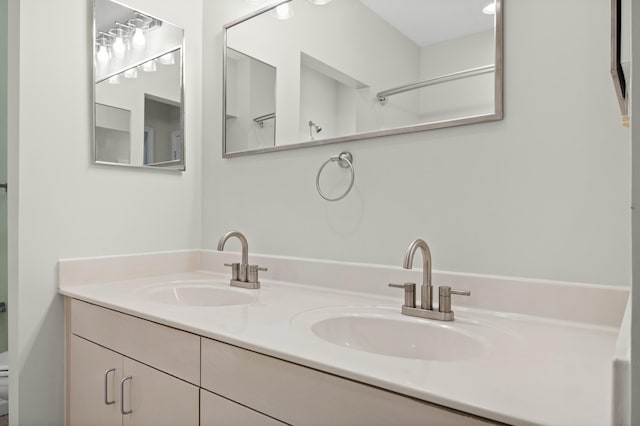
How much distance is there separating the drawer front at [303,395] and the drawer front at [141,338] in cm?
6

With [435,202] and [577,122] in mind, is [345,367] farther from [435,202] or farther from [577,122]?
[577,122]

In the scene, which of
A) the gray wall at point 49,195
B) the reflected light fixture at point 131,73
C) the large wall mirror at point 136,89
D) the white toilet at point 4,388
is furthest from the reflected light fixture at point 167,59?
the white toilet at point 4,388

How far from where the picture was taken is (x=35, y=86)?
4.65ft

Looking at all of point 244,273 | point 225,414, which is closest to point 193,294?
point 244,273

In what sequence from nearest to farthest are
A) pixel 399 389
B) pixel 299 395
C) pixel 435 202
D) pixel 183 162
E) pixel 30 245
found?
pixel 399 389, pixel 299 395, pixel 435 202, pixel 30 245, pixel 183 162

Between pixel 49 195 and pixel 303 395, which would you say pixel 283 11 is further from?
pixel 303 395

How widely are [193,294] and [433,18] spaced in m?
1.32

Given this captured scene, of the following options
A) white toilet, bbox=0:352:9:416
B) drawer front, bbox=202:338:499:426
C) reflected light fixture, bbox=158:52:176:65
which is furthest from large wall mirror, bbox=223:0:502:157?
white toilet, bbox=0:352:9:416

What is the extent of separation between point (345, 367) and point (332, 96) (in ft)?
3.43

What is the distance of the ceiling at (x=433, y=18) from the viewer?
1.20 metres

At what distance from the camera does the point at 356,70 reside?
4.69 ft

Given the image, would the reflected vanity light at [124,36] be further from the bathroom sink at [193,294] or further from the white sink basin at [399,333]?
the white sink basin at [399,333]

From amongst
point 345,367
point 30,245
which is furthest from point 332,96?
point 30,245

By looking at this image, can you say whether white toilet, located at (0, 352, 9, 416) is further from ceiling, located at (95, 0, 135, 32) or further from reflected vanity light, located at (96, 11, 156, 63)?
ceiling, located at (95, 0, 135, 32)
